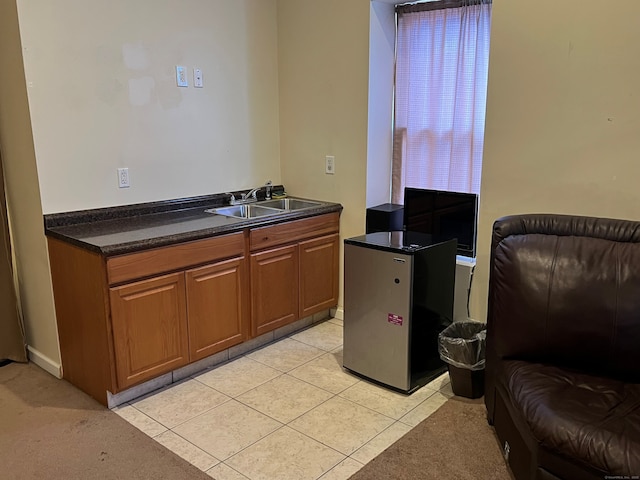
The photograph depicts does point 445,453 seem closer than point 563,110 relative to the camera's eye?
Yes

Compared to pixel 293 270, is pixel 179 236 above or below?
above

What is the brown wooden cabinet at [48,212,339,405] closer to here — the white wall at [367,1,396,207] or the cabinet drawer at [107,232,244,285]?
the cabinet drawer at [107,232,244,285]

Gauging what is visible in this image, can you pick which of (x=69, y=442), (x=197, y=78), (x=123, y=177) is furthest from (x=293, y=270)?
(x=69, y=442)

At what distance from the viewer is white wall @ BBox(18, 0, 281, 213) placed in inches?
110

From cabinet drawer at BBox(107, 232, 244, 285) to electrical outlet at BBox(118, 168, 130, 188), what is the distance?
652 mm

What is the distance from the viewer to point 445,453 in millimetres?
2365

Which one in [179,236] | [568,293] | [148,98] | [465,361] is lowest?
[465,361]

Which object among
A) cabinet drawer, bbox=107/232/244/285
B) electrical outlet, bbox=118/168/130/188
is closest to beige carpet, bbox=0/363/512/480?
cabinet drawer, bbox=107/232/244/285

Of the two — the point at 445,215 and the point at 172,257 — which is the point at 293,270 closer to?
the point at 172,257

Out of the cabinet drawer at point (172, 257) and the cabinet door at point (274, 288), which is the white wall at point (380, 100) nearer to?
the cabinet door at point (274, 288)

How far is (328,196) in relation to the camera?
3.91 meters

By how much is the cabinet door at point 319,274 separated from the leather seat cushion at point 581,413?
1.67 m

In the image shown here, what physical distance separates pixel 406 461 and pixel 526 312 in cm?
85

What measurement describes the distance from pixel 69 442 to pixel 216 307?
1.02 meters
